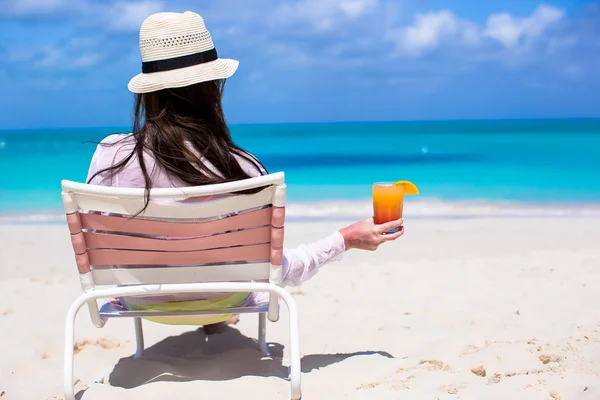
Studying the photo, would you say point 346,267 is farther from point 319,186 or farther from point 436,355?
point 319,186

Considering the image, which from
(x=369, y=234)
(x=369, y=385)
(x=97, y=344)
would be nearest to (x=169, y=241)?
(x=369, y=234)

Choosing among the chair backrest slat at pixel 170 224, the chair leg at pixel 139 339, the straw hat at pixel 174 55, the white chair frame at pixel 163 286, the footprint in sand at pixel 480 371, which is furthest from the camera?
the chair leg at pixel 139 339

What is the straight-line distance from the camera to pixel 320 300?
3939mm

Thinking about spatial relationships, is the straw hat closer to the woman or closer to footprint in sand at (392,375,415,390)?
the woman

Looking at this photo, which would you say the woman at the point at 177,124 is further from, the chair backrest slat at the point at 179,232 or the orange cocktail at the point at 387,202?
the orange cocktail at the point at 387,202

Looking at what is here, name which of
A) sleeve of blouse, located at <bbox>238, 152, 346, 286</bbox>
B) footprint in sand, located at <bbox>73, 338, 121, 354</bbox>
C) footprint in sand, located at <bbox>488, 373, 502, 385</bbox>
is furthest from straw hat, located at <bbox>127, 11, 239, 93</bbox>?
footprint in sand, located at <bbox>73, 338, 121, 354</bbox>

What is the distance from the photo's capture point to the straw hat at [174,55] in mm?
2062

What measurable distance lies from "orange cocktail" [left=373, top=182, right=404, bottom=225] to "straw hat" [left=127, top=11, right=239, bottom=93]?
2.13ft

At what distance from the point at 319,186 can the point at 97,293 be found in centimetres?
1318

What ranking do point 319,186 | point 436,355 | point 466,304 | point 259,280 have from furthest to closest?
point 319,186
point 466,304
point 436,355
point 259,280

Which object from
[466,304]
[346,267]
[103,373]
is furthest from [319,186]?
[103,373]

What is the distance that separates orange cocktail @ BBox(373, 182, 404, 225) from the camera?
222 centimetres

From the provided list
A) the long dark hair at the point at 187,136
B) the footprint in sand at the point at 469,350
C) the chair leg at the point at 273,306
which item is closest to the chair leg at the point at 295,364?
the chair leg at the point at 273,306

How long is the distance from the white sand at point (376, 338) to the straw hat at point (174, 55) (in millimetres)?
1062
